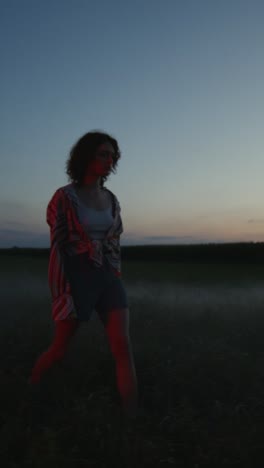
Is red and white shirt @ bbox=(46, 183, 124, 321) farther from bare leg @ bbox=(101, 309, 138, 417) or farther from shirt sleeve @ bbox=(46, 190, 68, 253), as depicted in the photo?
bare leg @ bbox=(101, 309, 138, 417)

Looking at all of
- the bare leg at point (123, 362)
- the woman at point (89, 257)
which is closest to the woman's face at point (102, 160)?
the woman at point (89, 257)

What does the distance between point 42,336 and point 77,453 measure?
350cm

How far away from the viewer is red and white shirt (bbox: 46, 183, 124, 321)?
178 inches

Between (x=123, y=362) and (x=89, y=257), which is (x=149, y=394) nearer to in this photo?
(x=123, y=362)

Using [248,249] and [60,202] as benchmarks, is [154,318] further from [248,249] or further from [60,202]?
[248,249]

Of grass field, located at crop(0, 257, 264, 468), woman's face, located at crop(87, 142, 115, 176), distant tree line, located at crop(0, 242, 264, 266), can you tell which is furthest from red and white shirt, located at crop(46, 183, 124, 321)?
distant tree line, located at crop(0, 242, 264, 266)

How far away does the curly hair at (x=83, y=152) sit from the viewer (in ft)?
15.4

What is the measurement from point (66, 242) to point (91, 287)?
1.57 feet

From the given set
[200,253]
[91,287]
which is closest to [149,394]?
[91,287]

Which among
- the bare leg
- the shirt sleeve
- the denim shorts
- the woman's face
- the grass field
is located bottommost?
the grass field

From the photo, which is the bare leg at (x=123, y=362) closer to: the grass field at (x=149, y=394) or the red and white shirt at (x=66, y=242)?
the grass field at (x=149, y=394)

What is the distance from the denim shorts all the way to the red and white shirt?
0.06 meters

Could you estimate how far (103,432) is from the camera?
383 cm

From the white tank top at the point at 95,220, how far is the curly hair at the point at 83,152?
1.18ft
